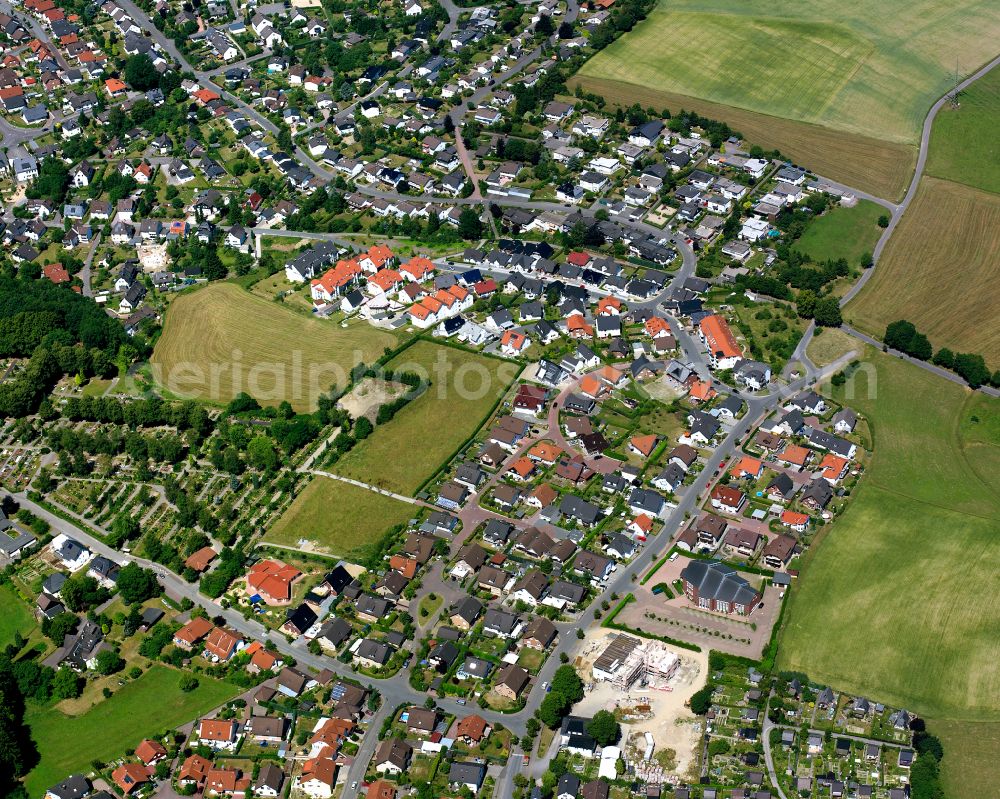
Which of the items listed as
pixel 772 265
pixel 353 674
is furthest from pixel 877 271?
pixel 353 674

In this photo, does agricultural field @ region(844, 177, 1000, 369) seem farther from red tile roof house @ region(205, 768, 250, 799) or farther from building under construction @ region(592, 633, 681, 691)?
red tile roof house @ region(205, 768, 250, 799)

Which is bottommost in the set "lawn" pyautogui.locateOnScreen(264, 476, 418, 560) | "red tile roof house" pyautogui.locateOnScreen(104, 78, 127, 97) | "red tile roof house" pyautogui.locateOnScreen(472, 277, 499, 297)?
"red tile roof house" pyautogui.locateOnScreen(104, 78, 127, 97)

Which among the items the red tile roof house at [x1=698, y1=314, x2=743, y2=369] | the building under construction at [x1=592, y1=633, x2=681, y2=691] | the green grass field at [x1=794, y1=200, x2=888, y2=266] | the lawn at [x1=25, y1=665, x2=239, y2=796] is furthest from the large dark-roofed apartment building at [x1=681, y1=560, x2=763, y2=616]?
the green grass field at [x1=794, y1=200, x2=888, y2=266]

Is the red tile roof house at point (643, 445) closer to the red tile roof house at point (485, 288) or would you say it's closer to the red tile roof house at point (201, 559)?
the red tile roof house at point (485, 288)

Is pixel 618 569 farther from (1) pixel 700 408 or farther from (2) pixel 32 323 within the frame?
(2) pixel 32 323

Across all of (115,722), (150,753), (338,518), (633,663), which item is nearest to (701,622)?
(633,663)

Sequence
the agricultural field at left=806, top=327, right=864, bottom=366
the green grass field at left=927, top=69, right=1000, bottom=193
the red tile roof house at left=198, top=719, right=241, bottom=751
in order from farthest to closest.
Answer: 1. the green grass field at left=927, top=69, right=1000, bottom=193
2. the agricultural field at left=806, top=327, right=864, bottom=366
3. the red tile roof house at left=198, top=719, right=241, bottom=751

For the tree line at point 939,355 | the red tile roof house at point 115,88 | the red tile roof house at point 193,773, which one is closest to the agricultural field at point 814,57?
the tree line at point 939,355
